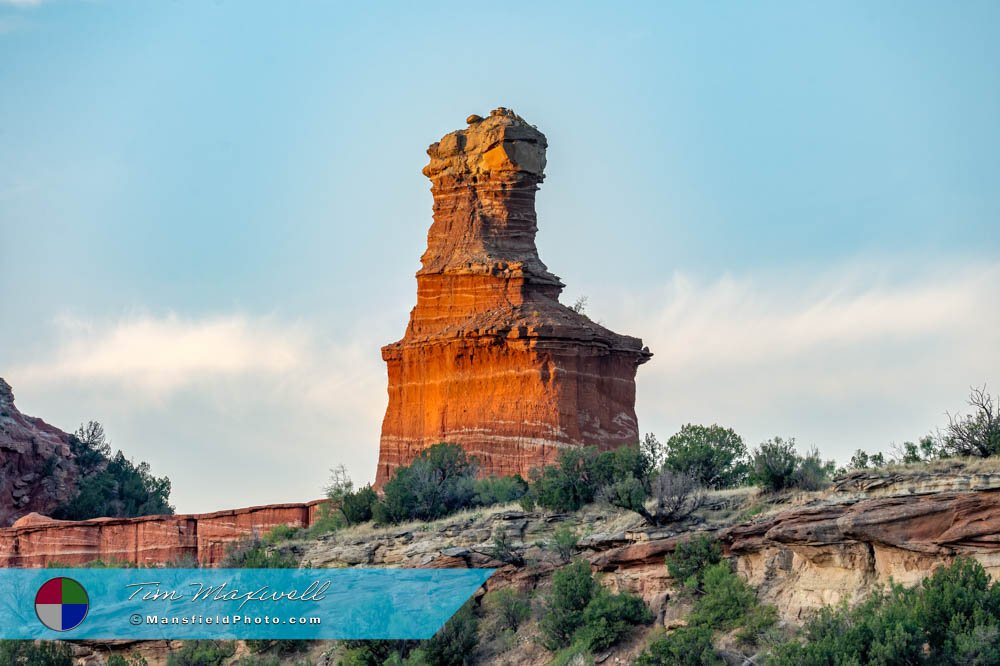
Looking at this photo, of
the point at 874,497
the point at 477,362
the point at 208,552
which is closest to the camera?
the point at 874,497

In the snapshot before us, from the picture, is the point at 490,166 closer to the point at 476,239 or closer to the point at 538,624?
the point at 476,239

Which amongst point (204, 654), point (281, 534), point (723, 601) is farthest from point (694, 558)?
point (281, 534)

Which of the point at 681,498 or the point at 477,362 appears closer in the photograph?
the point at 681,498

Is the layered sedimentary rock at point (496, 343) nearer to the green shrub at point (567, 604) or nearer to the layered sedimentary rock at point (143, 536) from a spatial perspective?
the layered sedimentary rock at point (143, 536)

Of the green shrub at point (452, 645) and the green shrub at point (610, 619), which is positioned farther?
the green shrub at point (452, 645)

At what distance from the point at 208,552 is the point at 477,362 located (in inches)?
473

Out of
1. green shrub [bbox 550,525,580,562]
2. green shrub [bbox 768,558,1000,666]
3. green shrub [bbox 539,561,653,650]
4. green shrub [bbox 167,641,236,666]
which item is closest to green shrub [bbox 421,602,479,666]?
green shrub [bbox 539,561,653,650]

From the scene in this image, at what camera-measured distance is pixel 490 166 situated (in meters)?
68.2

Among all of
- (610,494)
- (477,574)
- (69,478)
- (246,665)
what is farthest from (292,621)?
(69,478)

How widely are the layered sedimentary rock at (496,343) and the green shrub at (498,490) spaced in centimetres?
470

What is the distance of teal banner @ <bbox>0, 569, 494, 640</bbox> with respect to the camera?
44.5 m

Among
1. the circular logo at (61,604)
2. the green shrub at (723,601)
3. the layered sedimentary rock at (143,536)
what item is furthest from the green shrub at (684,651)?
the layered sedimentary rock at (143,536)

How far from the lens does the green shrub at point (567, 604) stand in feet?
134

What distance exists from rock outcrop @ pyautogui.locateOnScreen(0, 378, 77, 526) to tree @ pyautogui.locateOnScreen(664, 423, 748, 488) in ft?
121
